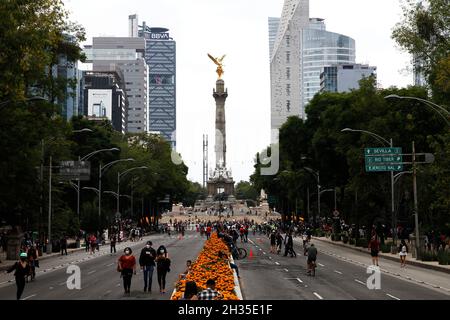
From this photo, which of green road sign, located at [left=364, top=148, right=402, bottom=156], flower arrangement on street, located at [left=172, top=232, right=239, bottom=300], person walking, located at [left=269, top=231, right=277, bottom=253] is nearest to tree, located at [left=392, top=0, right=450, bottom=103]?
green road sign, located at [left=364, top=148, right=402, bottom=156]

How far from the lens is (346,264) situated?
43.2m

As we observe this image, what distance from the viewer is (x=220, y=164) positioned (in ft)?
586

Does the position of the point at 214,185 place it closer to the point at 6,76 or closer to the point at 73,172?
the point at 73,172

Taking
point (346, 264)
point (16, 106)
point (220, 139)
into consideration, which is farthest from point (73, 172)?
point (220, 139)

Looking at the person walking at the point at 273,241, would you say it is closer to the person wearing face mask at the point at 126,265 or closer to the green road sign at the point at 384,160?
the green road sign at the point at 384,160

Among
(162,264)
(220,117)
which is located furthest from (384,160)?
(220,117)

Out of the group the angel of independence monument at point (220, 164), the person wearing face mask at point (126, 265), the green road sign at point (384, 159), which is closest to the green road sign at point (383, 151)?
the green road sign at point (384, 159)

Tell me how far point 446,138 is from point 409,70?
1632 cm

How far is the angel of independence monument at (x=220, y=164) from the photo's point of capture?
170 m

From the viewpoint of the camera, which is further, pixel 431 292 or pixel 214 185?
pixel 214 185

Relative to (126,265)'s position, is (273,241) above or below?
below

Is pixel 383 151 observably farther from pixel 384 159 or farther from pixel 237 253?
pixel 237 253

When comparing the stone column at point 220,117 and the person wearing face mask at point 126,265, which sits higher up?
the stone column at point 220,117

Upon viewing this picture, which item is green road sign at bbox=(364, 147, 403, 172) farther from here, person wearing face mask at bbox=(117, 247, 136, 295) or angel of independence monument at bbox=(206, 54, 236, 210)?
angel of independence monument at bbox=(206, 54, 236, 210)
